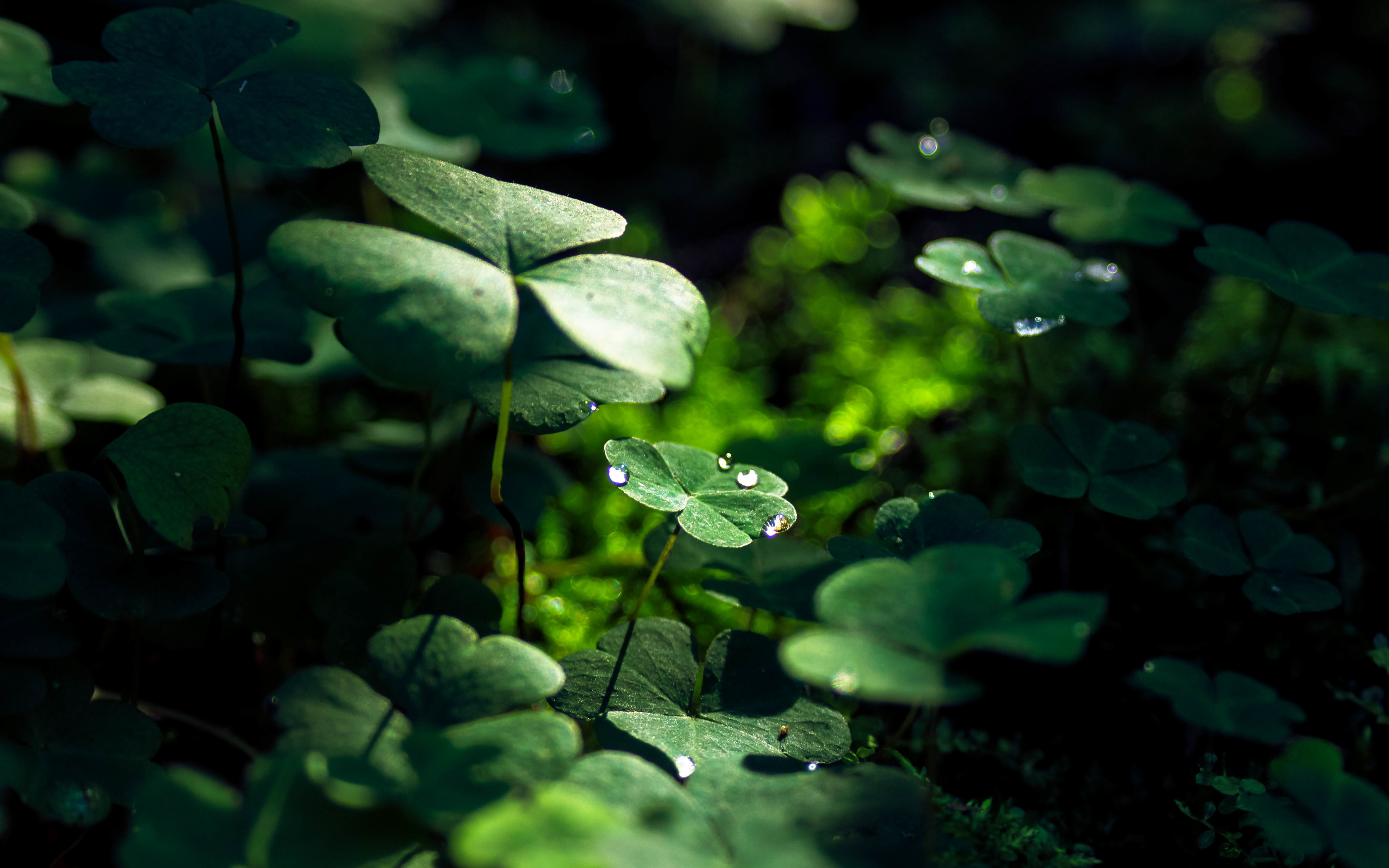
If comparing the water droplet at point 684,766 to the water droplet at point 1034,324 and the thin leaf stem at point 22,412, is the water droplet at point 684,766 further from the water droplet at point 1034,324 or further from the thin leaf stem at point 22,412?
the thin leaf stem at point 22,412

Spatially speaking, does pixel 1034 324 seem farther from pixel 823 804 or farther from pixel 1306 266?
pixel 823 804

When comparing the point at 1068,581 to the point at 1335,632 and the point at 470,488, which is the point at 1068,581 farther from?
the point at 470,488

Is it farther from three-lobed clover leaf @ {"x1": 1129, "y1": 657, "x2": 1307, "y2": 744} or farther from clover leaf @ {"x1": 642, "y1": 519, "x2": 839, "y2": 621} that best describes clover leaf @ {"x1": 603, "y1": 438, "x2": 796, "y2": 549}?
three-lobed clover leaf @ {"x1": 1129, "y1": 657, "x2": 1307, "y2": 744}

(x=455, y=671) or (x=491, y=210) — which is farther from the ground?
(x=491, y=210)

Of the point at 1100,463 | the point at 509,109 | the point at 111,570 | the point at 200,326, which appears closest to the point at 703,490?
the point at 1100,463

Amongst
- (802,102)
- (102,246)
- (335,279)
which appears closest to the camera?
(335,279)

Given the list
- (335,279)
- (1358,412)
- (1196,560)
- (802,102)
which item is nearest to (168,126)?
(335,279)
